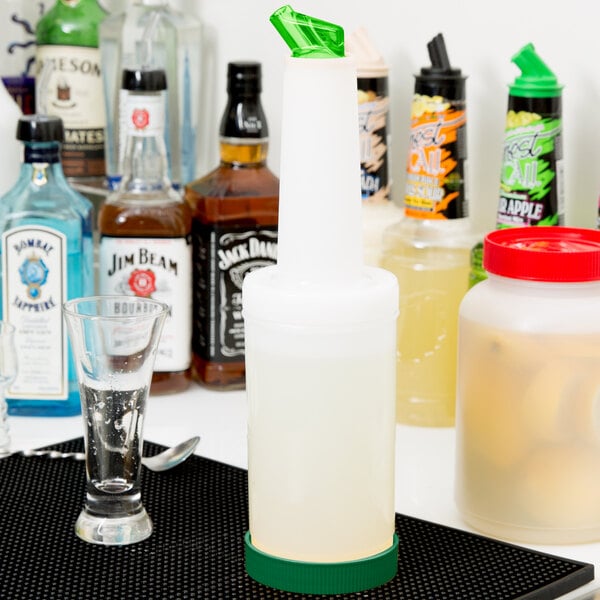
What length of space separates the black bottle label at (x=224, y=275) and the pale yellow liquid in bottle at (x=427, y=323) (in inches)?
6.2

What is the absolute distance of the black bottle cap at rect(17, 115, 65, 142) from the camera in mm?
1188

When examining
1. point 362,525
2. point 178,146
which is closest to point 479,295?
point 362,525

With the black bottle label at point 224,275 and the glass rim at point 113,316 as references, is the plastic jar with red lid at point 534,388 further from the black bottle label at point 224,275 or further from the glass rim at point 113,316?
the black bottle label at point 224,275

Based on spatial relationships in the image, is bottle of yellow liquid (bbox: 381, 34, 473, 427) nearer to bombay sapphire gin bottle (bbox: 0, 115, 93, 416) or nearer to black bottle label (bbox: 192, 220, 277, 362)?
black bottle label (bbox: 192, 220, 277, 362)

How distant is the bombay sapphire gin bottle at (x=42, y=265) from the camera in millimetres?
1201

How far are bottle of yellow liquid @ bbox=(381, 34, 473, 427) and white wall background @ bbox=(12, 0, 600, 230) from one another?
0.34ft

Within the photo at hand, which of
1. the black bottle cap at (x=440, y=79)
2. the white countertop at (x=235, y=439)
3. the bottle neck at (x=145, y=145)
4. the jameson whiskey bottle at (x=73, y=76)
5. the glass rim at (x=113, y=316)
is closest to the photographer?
the glass rim at (x=113, y=316)

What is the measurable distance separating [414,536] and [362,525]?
11cm

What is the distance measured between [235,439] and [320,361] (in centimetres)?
41

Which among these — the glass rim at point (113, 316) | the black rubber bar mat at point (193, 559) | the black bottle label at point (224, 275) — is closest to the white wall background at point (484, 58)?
the black bottle label at point (224, 275)

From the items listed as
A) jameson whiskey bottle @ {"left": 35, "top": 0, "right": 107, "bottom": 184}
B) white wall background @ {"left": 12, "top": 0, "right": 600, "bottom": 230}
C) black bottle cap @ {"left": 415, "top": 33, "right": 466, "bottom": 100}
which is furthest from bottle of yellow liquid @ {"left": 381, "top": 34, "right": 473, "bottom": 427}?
jameson whiskey bottle @ {"left": 35, "top": 0, "right": 107, "bottom": 184}

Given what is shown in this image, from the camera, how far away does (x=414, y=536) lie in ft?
2.95

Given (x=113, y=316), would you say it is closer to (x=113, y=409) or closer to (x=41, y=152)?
(x=113, y=409)

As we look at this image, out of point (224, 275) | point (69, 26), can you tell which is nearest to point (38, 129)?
point (224, 275)
